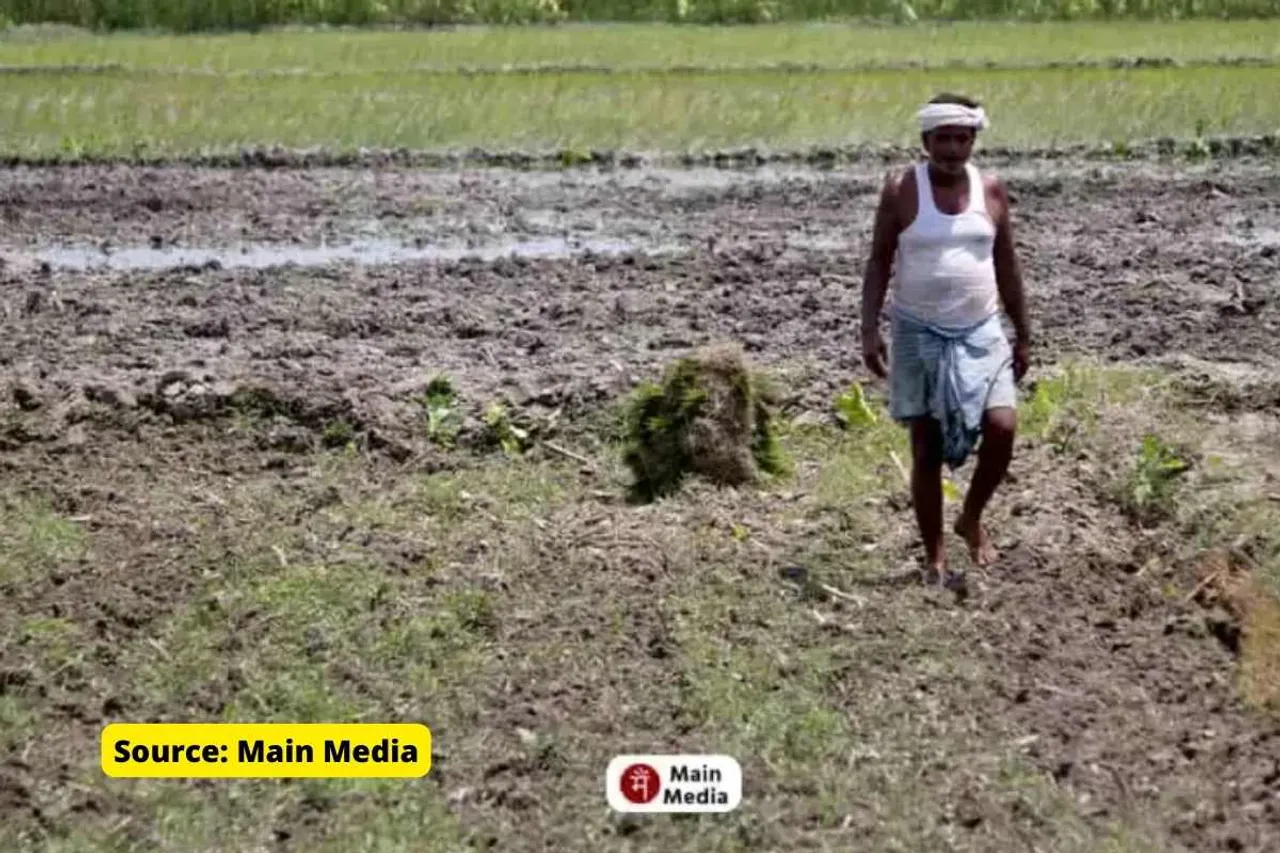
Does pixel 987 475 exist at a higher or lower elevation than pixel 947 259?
lower

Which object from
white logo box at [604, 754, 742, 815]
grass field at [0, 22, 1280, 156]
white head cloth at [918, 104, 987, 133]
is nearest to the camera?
white logo box at [604, 754, 742, 815]

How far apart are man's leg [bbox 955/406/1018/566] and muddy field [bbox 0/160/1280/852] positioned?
0.13 metres

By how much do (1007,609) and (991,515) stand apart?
2.45 ft

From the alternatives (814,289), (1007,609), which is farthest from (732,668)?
(814,289)

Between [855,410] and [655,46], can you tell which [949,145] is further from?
[655,46]

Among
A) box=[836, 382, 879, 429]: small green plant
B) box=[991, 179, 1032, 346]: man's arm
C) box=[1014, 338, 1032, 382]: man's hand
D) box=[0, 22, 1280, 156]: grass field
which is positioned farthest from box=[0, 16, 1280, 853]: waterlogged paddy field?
box=[0, 22, 1280, 156]: grass field

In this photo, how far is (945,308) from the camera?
5172 millimetres

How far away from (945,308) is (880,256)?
22 centimetres

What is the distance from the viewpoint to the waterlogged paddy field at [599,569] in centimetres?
423

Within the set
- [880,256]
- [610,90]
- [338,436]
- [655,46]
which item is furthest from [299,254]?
[655,46]

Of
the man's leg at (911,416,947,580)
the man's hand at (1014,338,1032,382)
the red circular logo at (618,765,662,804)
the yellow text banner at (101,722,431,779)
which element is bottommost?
the yellow text banner at (101,722,431,779)

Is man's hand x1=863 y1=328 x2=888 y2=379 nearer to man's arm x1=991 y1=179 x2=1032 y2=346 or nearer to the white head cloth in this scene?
man's arm x1=991 y1=179 x2=1032 y2=346

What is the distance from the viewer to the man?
5.12 m

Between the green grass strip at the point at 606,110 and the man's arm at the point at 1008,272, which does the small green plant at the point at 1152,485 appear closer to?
the man's arm at the point at 1008,272
